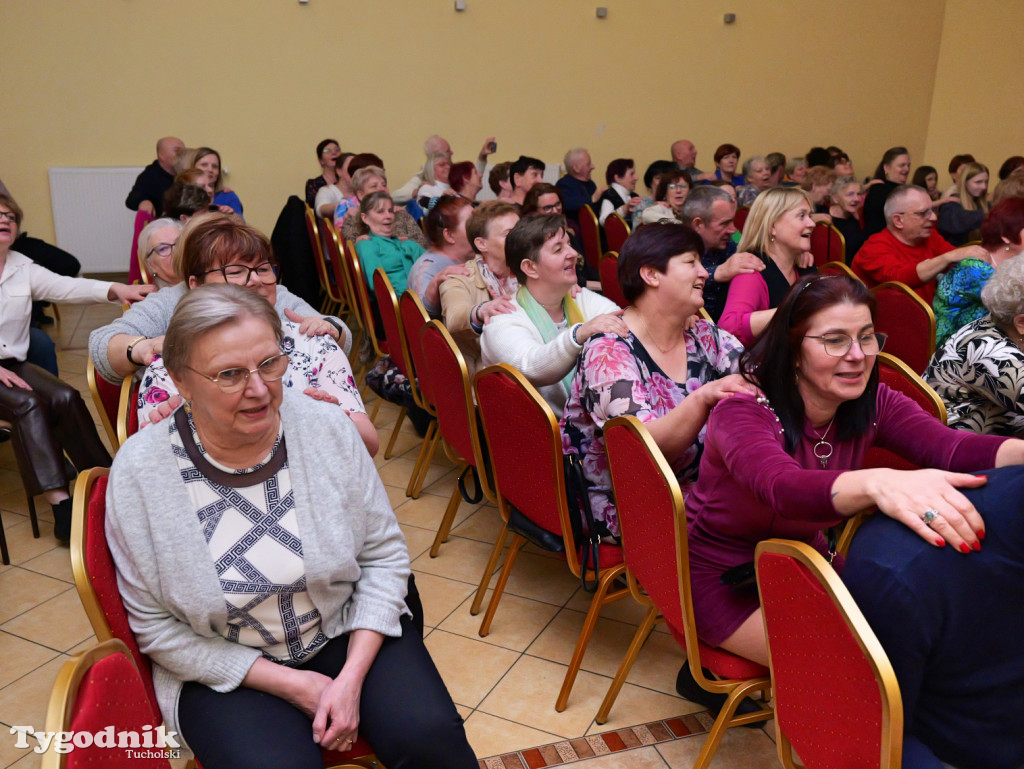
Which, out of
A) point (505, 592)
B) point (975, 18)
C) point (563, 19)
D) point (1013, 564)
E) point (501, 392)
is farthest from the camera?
point (975, 18)

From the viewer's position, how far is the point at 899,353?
3.12 meters

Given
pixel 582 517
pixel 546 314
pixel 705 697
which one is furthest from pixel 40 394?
pixel 705 697

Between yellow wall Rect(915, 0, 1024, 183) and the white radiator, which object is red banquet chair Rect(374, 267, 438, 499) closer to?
the white radiator

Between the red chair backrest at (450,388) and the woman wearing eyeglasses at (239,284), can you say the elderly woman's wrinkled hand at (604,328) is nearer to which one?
the red chair backrest at (450,388)

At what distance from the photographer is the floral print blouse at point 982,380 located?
6.57 feet

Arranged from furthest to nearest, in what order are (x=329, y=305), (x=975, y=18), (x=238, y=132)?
(x=975, y=18), (x=238, y=132), (x=329, y=305)

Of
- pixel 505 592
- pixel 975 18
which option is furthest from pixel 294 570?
pixel 975 18

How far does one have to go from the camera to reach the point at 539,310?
255 centimetres

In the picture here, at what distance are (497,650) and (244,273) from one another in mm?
1276

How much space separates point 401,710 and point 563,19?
7.51m

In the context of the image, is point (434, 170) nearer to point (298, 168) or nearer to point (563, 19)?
point (298, 168)

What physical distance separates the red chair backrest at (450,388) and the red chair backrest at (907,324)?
1.61 m

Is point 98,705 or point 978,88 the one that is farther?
point 978,88

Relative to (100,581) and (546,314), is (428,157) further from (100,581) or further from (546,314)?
(100,581)
